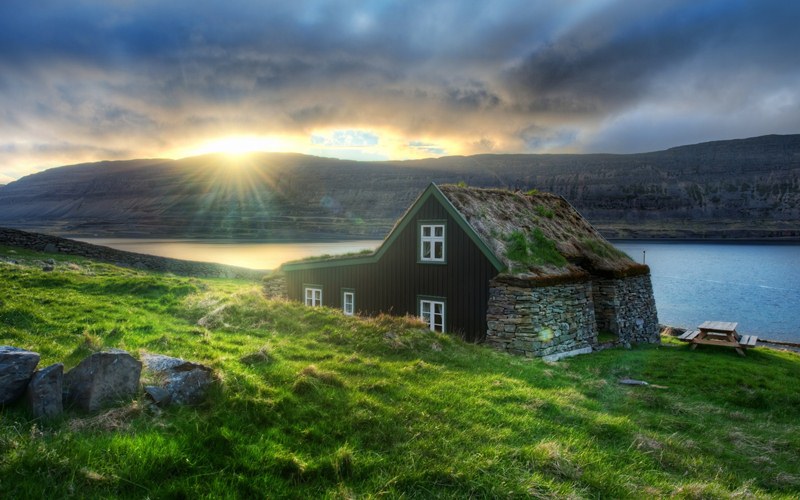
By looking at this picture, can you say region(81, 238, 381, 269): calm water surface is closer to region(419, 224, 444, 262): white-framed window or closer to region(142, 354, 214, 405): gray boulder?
region(419, 224, 444, 262): white-framed window

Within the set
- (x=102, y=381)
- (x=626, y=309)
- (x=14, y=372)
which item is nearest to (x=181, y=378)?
(x=102, y=381)

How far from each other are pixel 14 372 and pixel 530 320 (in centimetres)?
1669

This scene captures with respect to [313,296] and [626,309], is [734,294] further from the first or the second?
[313,296]

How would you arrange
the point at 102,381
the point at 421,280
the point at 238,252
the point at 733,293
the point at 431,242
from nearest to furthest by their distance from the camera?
the point at 102,381 < the point at 431,242 < the point at 421,280 < the point at 733,293 < the point at 238,252

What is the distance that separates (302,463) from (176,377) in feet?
8.91

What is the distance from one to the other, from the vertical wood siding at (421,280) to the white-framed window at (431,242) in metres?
0.29

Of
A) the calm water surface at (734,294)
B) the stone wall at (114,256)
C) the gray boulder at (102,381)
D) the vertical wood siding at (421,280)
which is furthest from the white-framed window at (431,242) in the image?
the stone wall at (114,256)

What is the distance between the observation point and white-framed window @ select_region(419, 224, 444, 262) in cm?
2288

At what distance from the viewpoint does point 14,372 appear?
276 inches

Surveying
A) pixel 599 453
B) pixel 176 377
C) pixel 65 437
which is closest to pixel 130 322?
pixel 176 377

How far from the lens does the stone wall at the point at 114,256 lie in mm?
47062

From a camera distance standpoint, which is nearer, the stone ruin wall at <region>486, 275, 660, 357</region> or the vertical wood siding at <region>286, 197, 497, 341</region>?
the stone ruin wall at <region>486, 275, 660, 357</region>

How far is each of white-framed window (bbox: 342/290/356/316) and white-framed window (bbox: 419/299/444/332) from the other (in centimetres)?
443

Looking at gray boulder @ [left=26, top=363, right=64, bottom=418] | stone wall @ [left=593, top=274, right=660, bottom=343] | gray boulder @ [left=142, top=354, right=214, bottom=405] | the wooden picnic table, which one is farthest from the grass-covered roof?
gray boulder @ [left=26, top=363, right=64, bottom=418]
